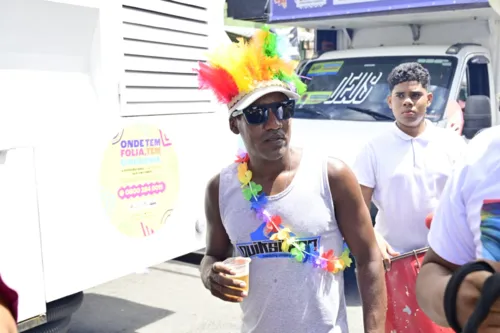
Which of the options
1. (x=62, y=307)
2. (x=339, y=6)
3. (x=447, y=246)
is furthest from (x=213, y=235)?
(x=339, y=6)

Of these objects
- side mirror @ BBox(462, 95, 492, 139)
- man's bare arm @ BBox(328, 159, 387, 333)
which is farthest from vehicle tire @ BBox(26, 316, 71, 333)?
side mirror @ BBox(462, 95, 492, 139)

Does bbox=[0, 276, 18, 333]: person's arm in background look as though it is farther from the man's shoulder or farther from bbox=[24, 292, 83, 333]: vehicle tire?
bbox=[24, 292, 83, 333]: vehicle tire

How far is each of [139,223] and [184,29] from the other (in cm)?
159

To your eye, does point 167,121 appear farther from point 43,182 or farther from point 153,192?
point 43,182

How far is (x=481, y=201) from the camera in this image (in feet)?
4.11

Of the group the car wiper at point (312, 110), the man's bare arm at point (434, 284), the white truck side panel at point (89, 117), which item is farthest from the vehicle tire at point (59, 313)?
the car wiper at point (312, 110)

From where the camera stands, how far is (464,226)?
4.35 feet

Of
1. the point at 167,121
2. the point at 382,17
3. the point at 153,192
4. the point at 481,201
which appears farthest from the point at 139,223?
the point at 382,17

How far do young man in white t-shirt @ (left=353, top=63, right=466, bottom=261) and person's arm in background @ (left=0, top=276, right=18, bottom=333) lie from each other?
199cm

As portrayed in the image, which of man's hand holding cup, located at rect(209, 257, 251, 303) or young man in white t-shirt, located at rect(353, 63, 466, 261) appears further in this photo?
young man in white t-shirt, located at rect(353, 63, 466, 261)

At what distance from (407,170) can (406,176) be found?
0.12 ft

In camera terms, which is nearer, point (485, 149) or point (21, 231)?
point (485, 149)

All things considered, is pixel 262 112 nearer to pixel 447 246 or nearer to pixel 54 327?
pixel 447 246

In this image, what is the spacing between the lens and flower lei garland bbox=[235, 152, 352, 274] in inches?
79.3
